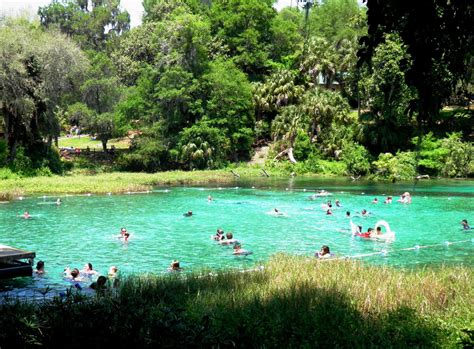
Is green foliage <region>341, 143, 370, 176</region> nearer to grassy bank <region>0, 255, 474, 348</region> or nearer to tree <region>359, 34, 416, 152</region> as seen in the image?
tree <region>359, 34, 416, 152</region>

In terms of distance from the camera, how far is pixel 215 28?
246 ft

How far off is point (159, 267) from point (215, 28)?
5935 centimetres

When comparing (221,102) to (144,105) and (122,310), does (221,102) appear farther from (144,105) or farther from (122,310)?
(122,310)

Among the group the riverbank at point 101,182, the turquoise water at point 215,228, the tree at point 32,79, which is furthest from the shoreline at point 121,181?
the tree at point 32,79

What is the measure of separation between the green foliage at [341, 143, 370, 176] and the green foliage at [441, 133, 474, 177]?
24.9 ft

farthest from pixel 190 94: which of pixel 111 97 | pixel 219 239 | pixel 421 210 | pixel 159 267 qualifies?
pixel 159 267

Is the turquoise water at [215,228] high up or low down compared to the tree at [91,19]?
down

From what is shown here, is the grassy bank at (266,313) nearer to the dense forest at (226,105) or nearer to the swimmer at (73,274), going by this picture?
the swimmer at (73,274)

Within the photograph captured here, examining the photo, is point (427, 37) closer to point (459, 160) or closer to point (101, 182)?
point (101, 182)

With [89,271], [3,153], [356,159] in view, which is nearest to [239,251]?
[89,271]

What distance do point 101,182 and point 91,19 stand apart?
77.0 meters

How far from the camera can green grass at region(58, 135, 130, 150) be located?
69.2 m

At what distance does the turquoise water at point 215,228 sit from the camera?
2122 cm

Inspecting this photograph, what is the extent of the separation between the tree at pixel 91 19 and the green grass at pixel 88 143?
3578 cm
